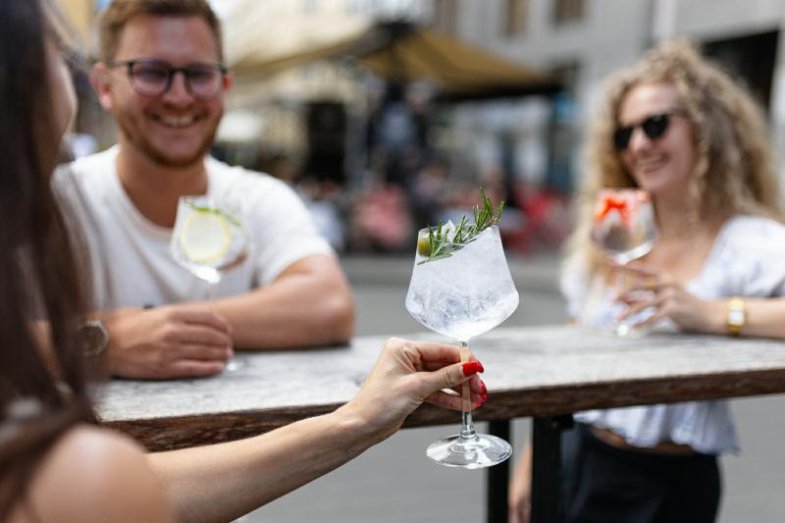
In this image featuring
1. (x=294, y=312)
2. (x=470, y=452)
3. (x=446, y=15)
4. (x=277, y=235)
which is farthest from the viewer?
(x=446, y=15)

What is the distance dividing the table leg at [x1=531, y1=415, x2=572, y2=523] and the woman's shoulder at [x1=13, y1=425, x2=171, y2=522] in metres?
1.04

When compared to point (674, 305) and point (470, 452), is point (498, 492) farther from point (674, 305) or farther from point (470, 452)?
point (674, 305)

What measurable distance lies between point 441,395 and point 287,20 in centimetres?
3439

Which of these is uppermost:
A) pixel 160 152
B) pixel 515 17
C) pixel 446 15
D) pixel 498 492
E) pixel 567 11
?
pixel 446 15

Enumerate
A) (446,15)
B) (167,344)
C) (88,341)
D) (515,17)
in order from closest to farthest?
(88,341)
(167,344)
(515,17)
(446,15)

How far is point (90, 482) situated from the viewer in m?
0.70

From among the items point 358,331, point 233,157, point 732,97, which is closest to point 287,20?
point 233,157

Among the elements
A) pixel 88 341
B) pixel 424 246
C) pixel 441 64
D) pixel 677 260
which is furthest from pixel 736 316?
pixel 441 64

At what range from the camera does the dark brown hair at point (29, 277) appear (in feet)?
2.34

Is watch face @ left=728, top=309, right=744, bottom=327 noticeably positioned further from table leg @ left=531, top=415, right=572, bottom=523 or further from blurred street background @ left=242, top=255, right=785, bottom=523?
blurred street background @ left=242, top=255, right=785, bottom=523

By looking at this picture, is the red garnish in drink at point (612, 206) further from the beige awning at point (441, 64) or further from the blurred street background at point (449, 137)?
the beige awning at point (441, 64)

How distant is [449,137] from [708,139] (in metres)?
20.7

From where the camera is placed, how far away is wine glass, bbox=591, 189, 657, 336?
7.00 ft

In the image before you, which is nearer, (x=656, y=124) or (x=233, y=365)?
(x=233, y=365)
